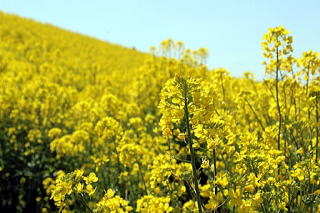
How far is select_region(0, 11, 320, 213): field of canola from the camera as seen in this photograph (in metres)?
1.91

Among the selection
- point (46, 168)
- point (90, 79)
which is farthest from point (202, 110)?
point (90, 79)

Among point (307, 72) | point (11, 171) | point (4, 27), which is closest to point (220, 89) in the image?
point (307, 72)

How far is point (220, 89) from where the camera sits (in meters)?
3.88

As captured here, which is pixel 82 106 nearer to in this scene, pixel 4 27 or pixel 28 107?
pixel 28 107

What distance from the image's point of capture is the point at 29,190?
15.6ft

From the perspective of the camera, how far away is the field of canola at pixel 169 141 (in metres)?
1.91

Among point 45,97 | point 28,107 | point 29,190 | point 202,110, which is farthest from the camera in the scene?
point 45,97

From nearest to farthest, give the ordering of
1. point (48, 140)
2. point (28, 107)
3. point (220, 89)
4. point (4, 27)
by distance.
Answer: point (220, 89) → point (48, 140) → point (28, 107) → point (4, 27)

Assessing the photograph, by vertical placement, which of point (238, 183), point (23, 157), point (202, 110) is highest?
point (202, 110)

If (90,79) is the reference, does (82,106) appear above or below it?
below

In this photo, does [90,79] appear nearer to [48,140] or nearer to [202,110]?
[48,140]

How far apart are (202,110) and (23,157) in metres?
3.88

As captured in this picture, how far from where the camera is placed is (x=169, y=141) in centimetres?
303

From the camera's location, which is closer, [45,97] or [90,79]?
[45,97]
